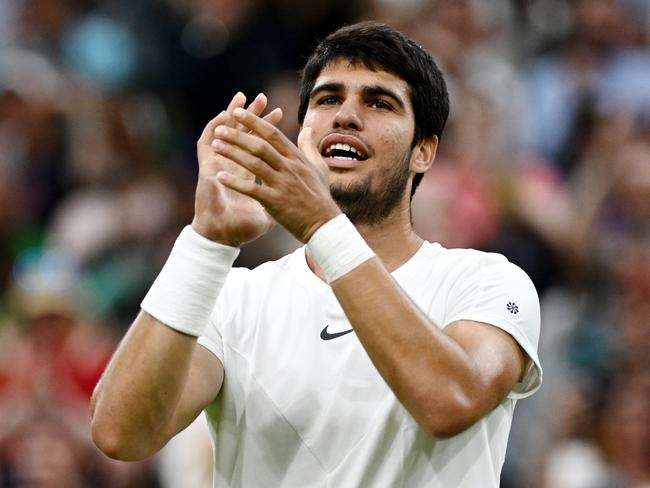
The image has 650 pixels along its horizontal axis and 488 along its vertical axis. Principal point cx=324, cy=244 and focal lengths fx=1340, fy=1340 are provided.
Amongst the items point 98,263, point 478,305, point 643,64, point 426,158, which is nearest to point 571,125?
point 643,64

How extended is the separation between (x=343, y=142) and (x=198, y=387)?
2.76 ft

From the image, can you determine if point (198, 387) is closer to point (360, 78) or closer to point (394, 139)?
point (394, 139)

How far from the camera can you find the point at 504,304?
3699 millimetres

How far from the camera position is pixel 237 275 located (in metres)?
4.11

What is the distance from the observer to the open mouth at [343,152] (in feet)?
13.0

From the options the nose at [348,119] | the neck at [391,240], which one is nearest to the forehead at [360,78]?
the nose at [348,119]

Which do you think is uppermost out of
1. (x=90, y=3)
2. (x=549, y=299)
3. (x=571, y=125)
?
(x=90, y=3)

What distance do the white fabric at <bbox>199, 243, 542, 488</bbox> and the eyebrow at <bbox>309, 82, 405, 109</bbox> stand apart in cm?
51

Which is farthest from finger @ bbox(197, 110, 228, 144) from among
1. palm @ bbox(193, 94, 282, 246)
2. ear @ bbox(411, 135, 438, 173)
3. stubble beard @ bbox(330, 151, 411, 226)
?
ear @ bbox(411, 135, 438, 173)

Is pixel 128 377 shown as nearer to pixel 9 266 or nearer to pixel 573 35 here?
pixel 9 266

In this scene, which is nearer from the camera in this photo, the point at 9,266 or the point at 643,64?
the point at 9,266

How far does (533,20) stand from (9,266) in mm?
4244

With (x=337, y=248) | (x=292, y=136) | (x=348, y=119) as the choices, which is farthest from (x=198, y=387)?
(x=292, y=136)

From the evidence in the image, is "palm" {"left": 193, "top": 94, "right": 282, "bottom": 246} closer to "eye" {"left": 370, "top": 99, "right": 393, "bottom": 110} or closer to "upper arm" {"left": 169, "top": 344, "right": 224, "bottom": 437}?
"upper arm" {"left": 169, "top": 344, "right": 224, "bottom": 437}
